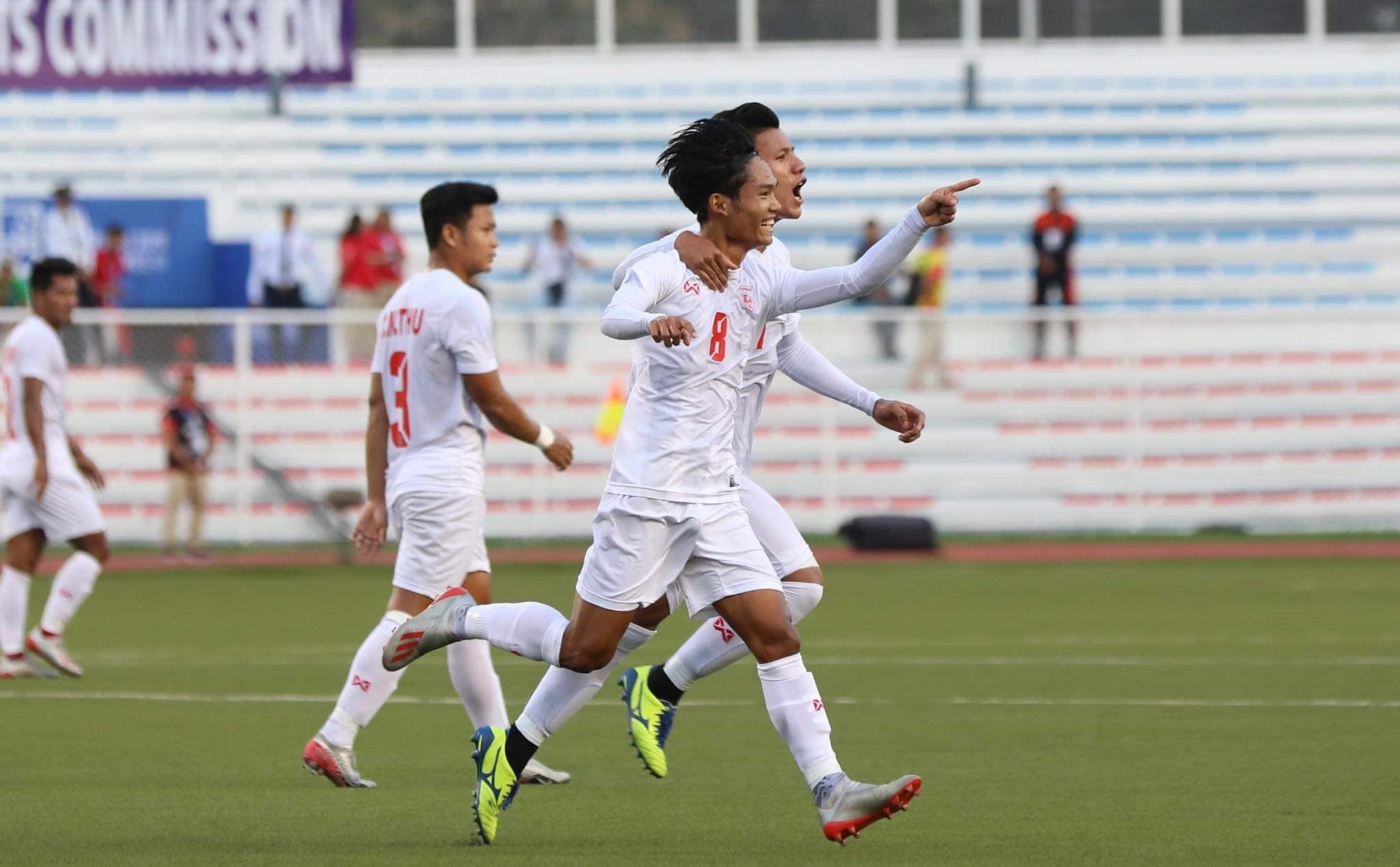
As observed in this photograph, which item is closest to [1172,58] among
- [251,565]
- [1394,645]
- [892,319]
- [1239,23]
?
[1239,23]

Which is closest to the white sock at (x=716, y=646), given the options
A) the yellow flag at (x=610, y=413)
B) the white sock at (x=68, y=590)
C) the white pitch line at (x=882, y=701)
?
the white pitch line at (x=882, y=701)

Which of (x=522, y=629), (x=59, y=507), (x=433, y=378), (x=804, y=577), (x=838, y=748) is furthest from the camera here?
(x=59, y=507)

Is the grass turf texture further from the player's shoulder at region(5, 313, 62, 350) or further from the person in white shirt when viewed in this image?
the person in white shirt

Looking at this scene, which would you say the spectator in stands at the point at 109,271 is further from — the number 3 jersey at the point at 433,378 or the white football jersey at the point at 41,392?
the number 3 jersey at the point at 433,378

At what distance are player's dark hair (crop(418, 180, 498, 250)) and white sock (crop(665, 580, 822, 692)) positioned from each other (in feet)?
6.02

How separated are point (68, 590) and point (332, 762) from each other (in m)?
4.94

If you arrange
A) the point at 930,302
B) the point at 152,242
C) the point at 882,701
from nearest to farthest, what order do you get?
the point at 882,701 < the point at 930,302 < the point at 152,242

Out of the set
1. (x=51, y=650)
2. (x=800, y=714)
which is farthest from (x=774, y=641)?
(x=51, y=650)

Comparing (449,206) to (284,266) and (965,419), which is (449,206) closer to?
(965,419)

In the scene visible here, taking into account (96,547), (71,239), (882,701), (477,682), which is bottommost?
(882,701)

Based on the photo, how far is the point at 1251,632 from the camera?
14.1m

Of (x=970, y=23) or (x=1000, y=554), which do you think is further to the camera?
(x=970, y=23)

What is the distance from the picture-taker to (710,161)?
6824 millimetres

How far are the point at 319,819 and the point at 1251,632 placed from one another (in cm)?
830
